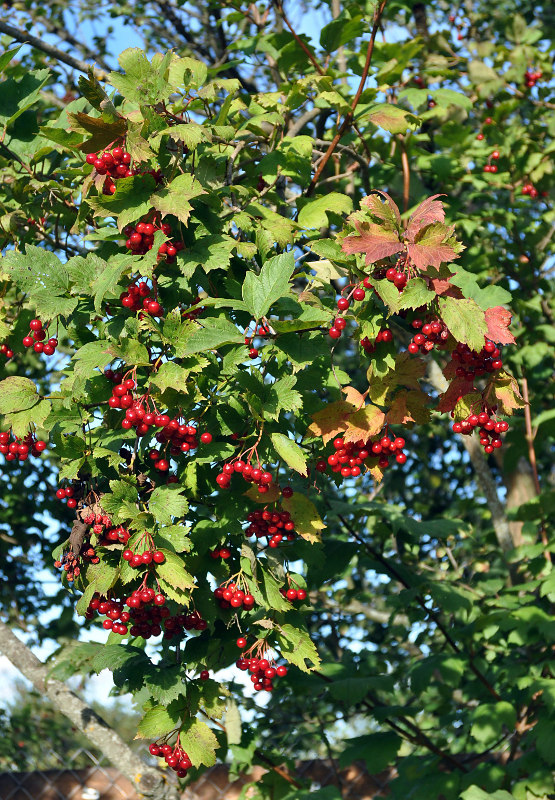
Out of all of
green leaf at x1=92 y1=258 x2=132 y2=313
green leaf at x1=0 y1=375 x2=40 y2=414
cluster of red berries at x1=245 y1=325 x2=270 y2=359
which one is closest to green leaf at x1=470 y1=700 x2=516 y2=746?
cluster of red berries at x1=245 y1=325 x2=270 y2=359

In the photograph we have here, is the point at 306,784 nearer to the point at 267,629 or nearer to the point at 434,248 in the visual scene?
the point at 267,629

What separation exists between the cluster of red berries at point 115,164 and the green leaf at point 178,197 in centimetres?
10

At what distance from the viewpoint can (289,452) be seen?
7.66 ft

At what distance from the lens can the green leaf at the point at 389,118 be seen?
3.39 metres

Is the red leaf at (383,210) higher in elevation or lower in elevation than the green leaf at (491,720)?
higher

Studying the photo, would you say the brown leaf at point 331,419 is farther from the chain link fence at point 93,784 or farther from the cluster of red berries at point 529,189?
the cluster of red berries at point 529,189

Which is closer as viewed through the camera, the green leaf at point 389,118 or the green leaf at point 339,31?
the green leaf at point 389,118

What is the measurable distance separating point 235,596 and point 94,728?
1660 millimetres

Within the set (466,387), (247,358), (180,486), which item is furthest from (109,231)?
(466,387)

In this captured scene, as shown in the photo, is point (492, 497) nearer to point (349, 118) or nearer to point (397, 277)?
point (349, 118)

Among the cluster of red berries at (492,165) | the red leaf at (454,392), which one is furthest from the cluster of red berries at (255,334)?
the cluster of red berries at (492,165)

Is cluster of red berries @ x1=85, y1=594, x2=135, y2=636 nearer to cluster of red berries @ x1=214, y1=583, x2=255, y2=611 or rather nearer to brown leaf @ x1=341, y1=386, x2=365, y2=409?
cluster of red berries @ x1=214, y1=583, x2=255, y2=611

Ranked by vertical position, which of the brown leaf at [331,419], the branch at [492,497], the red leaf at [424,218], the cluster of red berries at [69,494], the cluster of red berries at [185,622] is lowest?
the branch at [492,497]

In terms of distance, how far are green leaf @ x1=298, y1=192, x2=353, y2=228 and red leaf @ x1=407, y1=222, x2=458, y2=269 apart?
745 mm
